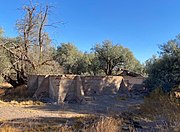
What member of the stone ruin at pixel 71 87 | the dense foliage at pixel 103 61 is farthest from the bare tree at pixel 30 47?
the dense foliage at pixel 103 61

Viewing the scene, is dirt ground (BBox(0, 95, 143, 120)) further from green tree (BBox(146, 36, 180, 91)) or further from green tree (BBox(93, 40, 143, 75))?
green tree (BBox(93, 40, 143, 75))

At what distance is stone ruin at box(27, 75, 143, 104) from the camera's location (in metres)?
19.4

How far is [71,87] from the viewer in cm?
1975

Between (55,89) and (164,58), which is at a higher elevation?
(164,58)

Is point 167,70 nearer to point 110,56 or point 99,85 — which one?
point 99,85

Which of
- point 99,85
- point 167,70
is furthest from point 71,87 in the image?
point 167,70

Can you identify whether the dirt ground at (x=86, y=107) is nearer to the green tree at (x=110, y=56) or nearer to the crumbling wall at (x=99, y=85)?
the crumbling wall at (x=99, y=85)

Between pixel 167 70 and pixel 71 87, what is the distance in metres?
6.93

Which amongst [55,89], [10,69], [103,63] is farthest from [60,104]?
[103,63]

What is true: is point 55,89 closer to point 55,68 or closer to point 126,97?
point 126,97

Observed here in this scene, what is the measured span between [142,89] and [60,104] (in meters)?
8.39

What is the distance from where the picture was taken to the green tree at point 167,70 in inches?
742

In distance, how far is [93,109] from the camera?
660 inches

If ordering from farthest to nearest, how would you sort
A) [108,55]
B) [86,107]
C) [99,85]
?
[108,55], [99,85], [86,107]
